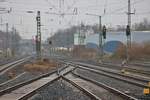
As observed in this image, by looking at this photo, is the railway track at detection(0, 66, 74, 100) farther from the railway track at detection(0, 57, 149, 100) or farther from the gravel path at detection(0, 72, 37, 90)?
the gravel path at detection(0, 72, 37, 90)

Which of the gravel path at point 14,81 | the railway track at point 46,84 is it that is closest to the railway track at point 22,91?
the railway track at point 46,84

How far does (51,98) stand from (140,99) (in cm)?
341

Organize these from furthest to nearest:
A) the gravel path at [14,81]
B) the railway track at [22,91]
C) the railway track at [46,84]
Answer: the gravel path at [14,81], the railway track at [22,91], the railway track at [46,84]

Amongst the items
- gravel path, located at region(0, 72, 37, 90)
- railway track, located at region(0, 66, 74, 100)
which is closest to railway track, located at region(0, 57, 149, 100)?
railway track, located at region(0, 66, 74, 100)

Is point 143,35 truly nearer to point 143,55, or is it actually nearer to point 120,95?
point 143,55

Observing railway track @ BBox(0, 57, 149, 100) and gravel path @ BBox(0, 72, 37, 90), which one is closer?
railway track @ BBox(0, 57, 149, 100)

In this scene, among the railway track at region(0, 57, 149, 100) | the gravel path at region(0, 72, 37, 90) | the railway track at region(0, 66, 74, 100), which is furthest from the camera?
the gravel path at region(0, 72, 37, 90)

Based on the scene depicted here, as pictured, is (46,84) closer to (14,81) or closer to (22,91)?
(22,91)

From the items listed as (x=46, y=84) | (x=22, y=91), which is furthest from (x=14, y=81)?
(x=22, y=91)

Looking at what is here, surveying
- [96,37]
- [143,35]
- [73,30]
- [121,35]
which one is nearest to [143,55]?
→ [143,35]

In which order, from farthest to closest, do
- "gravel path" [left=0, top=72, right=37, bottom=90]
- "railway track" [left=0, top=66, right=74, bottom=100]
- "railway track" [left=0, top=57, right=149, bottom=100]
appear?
"gravel path" [left=0, top=72, right=37, bottom=90], "railway track" [left=0, top=66, right=74, bottom=100], "railway track" [left=0, top=57, right=149, bottom=100]

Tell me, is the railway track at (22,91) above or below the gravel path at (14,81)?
above

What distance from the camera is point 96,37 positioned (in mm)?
121188

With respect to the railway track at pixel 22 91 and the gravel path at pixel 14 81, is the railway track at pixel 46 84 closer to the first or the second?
the railway track at pixel 22 91
